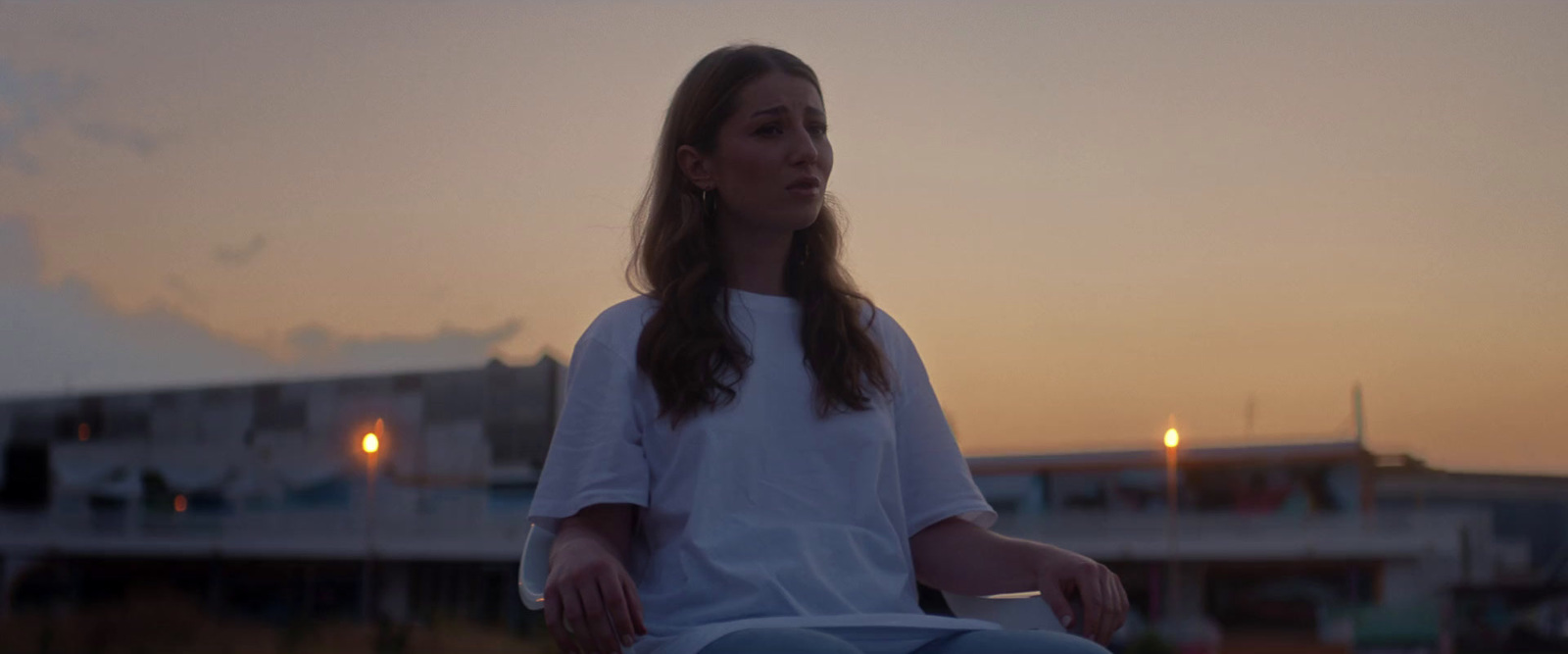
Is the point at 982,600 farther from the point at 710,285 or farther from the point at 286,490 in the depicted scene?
the point at 286,490

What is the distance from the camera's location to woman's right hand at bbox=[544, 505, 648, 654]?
4.02ft

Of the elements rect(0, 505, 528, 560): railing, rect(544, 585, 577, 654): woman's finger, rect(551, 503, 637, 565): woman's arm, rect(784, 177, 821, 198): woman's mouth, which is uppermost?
rect(784, 177, 821, 198): woman's mouth

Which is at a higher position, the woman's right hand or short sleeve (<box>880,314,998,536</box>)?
short sleeve (<box>880,314,998,536</box>)

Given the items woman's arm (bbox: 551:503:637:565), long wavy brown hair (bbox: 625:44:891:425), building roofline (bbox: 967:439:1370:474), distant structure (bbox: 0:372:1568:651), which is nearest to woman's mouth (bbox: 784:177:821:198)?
long wavy brown hair (bbox: 625:44:891:425)

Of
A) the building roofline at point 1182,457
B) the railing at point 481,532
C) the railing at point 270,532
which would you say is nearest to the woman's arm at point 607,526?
the railing at point 481,532

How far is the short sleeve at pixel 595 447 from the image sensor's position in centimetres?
149

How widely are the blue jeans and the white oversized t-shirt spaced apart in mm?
23

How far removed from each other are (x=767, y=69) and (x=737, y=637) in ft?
2.42

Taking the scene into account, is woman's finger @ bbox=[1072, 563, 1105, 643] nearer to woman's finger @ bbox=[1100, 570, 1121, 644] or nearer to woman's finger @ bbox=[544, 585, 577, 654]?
woman's finger @ bbox=[1100, 570, 1121, 644]

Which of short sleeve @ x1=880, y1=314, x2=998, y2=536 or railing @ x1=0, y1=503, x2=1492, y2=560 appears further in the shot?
railing @ x1=0, y1=503, x2=1492, y2=560

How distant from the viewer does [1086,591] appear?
150cm

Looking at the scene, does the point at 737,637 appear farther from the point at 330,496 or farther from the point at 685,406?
A: the point at 330,496

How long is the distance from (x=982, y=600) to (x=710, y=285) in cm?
53

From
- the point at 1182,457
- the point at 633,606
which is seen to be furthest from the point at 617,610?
the point at 1182,457
